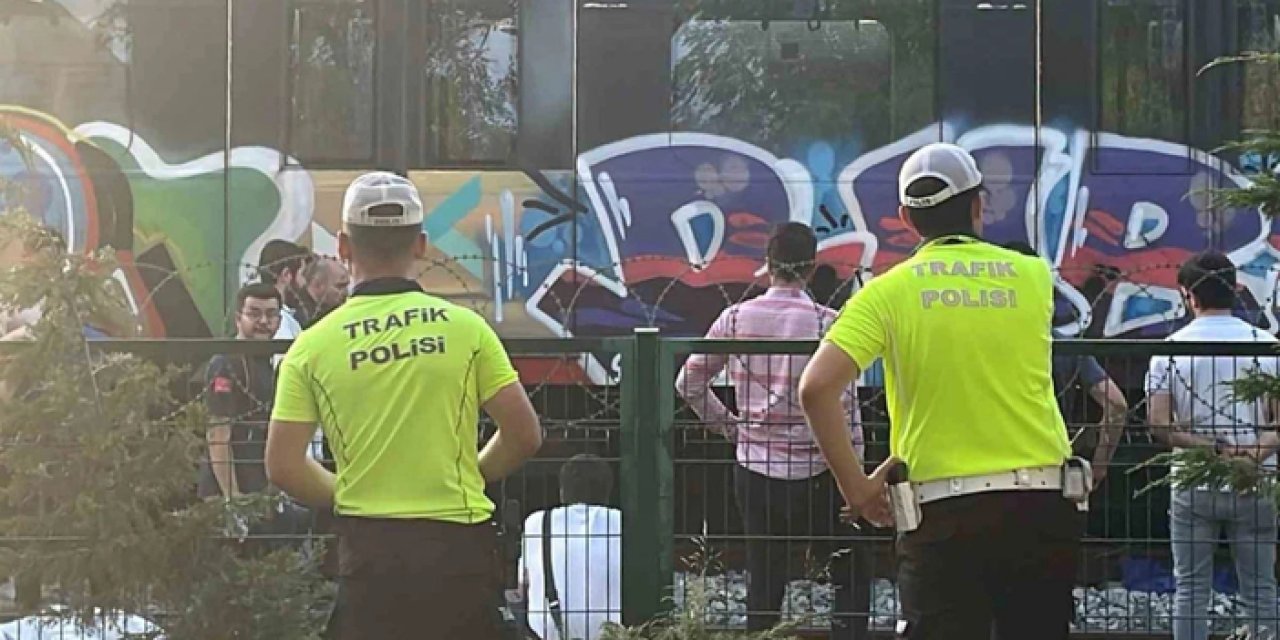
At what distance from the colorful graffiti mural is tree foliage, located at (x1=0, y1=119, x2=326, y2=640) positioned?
13.4 ft

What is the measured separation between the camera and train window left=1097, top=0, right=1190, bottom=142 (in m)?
8.84

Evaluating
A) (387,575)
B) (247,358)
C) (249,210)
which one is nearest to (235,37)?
(249,210)

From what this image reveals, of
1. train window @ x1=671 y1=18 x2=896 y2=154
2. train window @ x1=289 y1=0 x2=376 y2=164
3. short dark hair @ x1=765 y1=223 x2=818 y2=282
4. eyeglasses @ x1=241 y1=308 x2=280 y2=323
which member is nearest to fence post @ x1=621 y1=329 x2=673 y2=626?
short dark hair @ x1=765 y1=223 x2=818 y2=282

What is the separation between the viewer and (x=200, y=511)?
4.68 metres

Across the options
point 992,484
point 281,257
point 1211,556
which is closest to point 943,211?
point 992,484

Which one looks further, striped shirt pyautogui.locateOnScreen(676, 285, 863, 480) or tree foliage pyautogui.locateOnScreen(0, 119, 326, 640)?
striped shirt pyautogui.locateOnScreen(676, 285, 863, 480)

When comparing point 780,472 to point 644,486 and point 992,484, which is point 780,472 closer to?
point 644,486

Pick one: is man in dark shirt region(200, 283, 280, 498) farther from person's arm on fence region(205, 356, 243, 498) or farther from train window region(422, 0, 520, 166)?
train window region(422, 0, 520, 166)

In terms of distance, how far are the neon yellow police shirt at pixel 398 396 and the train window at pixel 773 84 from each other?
477cm

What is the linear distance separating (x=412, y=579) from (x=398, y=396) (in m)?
0.41

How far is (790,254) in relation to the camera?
698 cm

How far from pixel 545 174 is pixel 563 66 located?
0.54 meters

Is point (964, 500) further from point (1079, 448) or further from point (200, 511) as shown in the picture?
point (200, 511)

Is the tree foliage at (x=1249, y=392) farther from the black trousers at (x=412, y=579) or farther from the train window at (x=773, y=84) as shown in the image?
the train window at (x=773, y=84)
